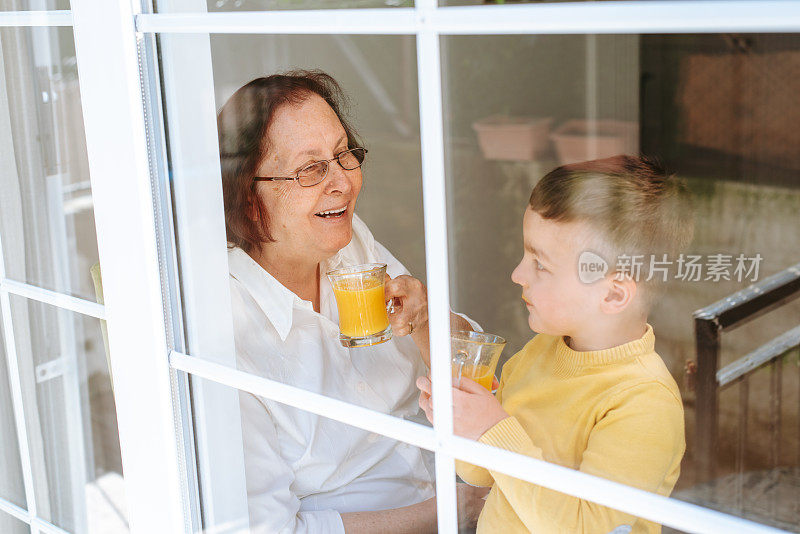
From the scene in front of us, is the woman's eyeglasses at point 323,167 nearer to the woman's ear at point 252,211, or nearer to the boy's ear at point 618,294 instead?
the woman's ear at point 252,211

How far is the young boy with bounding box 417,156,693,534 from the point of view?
85cm

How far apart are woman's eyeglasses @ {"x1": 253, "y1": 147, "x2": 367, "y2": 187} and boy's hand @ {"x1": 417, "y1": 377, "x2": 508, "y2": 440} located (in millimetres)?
328

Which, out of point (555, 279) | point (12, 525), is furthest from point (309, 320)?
point (12, 525)

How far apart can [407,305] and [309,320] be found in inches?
6.5

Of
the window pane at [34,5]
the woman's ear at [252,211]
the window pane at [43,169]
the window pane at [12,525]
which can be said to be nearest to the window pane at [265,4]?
the woman's ear at [252,211]

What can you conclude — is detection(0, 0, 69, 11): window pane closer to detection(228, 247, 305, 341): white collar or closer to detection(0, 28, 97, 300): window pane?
detection(0, 28, 97, 300): window pane

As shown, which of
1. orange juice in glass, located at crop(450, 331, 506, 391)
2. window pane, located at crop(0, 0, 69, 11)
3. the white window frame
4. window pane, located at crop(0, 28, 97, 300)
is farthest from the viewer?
window pane, located at crop(0, 28, 97, 300)

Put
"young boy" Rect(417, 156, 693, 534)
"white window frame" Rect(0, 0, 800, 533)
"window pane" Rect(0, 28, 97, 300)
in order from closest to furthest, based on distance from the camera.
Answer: "white window frame" Rect(0, 0, 800, 533) → "young boy" Rect(417, 156, 693, 534) → "window pane" Rect(0, 28, 97, 300)

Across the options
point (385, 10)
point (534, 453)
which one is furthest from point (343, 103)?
point (534, 453)

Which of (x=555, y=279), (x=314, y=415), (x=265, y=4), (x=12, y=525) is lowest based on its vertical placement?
(x=12, y=525)

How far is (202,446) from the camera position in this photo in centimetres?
123

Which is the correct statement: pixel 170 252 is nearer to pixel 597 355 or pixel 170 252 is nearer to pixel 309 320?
pixel 309 320

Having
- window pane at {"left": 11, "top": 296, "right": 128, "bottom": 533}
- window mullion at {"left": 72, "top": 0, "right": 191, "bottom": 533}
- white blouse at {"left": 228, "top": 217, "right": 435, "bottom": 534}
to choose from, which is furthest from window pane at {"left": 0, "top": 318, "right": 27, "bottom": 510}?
white blouse at {"left": 228, "top": 217, "right": 435, "bottom": 534}

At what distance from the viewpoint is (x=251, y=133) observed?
1.11m
